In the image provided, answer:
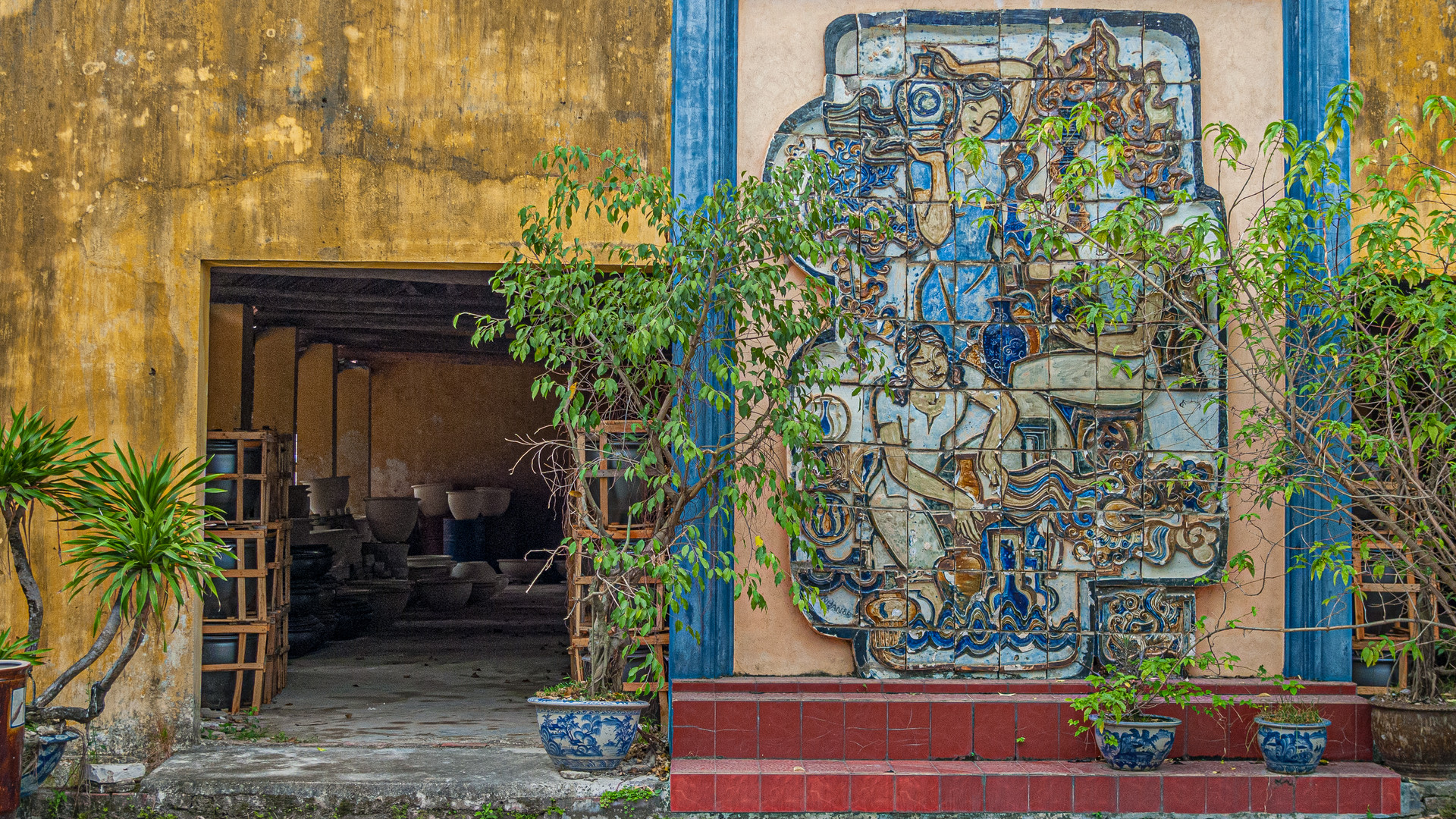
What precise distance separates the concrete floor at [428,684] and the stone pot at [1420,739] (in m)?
4.06

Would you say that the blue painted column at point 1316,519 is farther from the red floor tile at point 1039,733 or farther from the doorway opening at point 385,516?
the doorway opening at point 385,516

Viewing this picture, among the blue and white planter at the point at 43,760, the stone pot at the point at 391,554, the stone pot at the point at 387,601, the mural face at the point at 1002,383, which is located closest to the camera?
the blue and white planter at the point at 43,760

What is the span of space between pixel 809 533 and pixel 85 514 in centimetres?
330

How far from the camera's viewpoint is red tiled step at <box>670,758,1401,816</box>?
5062 millimetres

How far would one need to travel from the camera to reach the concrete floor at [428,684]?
241 inches

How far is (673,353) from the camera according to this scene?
5504 mm

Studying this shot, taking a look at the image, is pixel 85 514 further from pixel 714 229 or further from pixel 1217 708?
pixel 1217 708

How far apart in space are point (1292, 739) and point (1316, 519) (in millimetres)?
1109

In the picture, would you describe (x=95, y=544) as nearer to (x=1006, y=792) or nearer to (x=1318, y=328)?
(x=1006, y=792)

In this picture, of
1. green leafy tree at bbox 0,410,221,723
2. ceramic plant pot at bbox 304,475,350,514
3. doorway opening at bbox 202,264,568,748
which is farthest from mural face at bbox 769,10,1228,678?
ceramic plant pot at bbox 304,475,350,514

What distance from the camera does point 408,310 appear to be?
11891mm

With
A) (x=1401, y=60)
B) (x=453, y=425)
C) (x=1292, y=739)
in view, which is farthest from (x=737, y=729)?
(x=453, y=425)

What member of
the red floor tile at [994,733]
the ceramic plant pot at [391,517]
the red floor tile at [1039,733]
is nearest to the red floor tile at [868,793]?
the red floor tile at [994,733]

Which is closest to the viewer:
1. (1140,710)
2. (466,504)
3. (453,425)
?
(1140,710)
